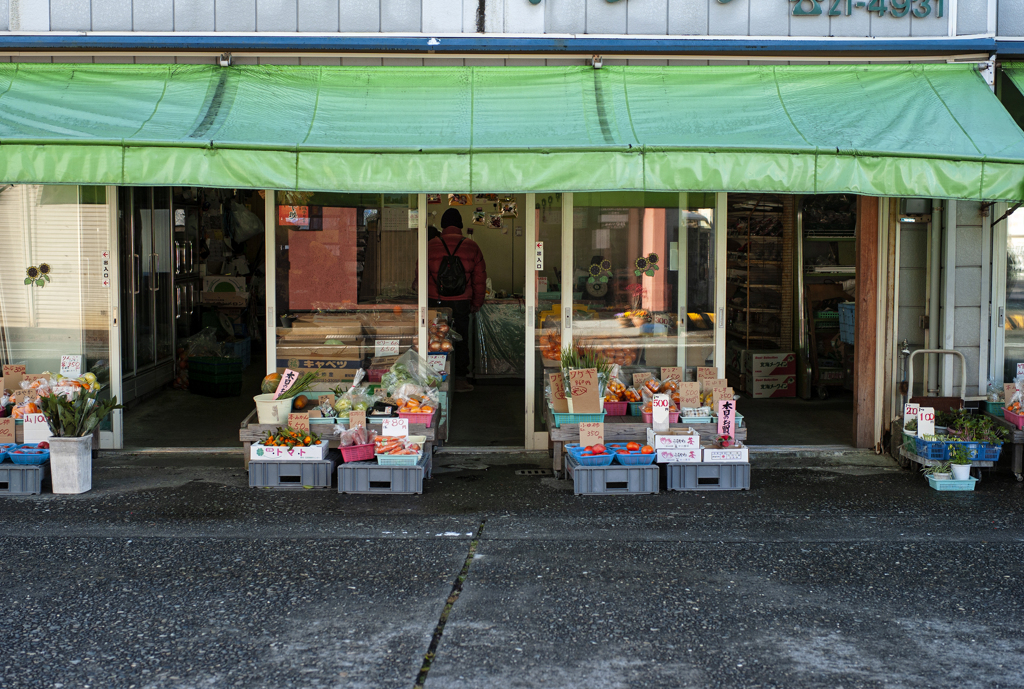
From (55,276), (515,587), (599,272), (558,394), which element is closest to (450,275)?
(599,272)

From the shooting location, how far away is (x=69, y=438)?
6.48 meters

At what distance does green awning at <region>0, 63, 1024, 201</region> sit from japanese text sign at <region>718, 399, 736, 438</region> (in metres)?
1.66

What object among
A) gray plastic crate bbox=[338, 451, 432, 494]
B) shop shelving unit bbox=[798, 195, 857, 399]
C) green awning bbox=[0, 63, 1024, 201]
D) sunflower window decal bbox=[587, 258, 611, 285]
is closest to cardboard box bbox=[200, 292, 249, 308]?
green awning bbox=[0, 63, 1024, 201]

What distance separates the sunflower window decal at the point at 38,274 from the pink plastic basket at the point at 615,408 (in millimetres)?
4689

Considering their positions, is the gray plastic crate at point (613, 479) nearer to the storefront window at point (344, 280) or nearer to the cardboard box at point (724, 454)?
the cardboard box at point (724, 454)

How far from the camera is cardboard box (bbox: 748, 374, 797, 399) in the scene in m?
10.5

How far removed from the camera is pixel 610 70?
7.25 meters

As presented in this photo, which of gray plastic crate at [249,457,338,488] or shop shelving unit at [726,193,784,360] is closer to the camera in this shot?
gray plastic crate at [249,457,338,488]

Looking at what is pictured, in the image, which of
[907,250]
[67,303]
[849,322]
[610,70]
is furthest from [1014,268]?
[67,303]

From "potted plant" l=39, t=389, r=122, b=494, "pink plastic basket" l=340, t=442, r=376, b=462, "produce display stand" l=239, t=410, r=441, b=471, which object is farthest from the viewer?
"produce display stand" l=239, t=410, r=441, b=471

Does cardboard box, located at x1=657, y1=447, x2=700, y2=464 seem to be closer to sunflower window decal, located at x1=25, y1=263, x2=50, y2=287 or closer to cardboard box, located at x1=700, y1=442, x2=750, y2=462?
cardboard box, located at x1=700, y1=442, x2=750, y2=462

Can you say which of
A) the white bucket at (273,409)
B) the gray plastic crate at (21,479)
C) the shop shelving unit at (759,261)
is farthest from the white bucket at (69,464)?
the shop shelving unit at (759,261)

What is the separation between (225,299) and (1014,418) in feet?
30.3

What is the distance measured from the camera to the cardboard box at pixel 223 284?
12.4m
